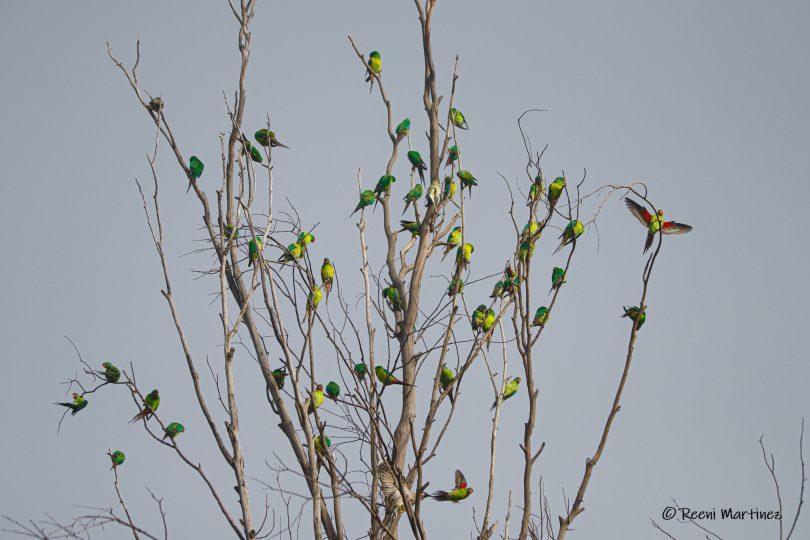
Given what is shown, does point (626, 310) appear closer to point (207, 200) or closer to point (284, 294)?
point (284, 294)

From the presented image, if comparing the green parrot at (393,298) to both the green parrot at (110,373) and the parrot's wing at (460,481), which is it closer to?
the parrot's wing at (460,481)

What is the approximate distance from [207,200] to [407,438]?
167cm

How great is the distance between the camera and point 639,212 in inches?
142

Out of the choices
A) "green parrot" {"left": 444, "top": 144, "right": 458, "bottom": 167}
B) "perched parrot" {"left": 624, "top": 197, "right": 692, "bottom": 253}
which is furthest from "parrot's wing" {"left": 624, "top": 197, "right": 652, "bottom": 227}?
"green parrot" {"left": 444, "top": 144, "right": 458, "bottom": 167}

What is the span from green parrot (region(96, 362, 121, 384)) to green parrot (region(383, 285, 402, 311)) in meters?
1.91

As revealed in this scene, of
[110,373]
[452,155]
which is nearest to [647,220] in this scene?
[452,155]

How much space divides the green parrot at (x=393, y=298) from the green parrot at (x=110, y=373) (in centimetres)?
191

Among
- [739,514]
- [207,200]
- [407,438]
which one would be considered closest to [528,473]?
[407,438]

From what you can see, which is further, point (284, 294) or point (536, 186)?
point (284, 294)

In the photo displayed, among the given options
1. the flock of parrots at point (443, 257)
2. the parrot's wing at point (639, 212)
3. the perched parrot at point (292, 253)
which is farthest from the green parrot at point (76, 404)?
the parrot's wing at point (639, 212)

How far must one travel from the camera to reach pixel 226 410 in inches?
137

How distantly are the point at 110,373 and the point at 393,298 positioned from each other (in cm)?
229

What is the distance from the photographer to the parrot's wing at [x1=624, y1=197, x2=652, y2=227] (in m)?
3.55

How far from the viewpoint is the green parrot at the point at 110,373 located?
17.2 ft
